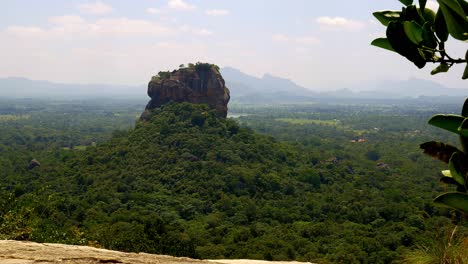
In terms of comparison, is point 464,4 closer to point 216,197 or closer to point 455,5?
point 455,5

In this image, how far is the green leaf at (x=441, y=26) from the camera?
95.0 inches

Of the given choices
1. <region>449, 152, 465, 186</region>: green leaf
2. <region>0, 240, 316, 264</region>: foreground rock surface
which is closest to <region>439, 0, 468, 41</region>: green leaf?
<region>449, 152, 465, 186</region>: green leaf

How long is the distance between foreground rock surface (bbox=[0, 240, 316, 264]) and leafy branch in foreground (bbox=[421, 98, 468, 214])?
12.9 feet

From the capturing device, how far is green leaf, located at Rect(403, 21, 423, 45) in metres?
2.40

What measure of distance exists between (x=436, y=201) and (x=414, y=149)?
90.8 metres

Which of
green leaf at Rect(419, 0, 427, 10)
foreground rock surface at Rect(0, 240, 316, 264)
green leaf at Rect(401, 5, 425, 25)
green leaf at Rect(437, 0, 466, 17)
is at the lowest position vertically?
foreground rock surface at Rect(0, 240, 316, 264)

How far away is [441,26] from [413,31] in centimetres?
18

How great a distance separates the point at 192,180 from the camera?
151 feet

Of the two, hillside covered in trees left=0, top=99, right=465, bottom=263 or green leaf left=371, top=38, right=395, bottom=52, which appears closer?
green leaf left=371, top=38, right=395, bottom=52

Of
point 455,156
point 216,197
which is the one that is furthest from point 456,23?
point 216,197

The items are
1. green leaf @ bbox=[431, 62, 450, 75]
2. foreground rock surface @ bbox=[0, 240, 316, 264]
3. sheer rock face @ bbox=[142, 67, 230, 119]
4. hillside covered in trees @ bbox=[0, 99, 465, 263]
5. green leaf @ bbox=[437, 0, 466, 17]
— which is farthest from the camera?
sheer rock face @ bbox=[142, 67, 230, 119]

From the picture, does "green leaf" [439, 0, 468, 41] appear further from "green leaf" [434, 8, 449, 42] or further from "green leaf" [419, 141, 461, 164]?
"green leaf" [419, 141, 461, 164]

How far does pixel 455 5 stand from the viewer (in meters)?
2.11

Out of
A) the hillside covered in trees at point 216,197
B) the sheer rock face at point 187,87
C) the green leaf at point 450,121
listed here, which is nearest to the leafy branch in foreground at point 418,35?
the green leaf at point 450,121
